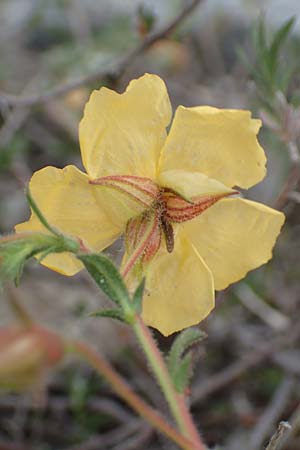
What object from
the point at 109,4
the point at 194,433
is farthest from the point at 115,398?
the point at 109,4

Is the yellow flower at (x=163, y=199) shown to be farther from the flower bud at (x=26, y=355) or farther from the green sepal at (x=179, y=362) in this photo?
the flower bud at (x=26, y=355)

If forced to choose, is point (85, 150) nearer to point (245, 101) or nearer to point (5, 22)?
point (245, 101)

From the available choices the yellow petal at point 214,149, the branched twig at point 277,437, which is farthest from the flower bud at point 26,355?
the branched twig at point 277,437

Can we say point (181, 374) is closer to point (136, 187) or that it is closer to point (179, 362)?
point (179, 362)

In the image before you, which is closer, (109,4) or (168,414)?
(168,414)

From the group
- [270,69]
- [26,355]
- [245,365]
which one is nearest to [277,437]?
[270,69]

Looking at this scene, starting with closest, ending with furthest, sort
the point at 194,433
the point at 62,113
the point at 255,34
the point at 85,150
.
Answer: the point at 85,150 → the point at 194,433 → the point at 255,34 → the point at 62,113
